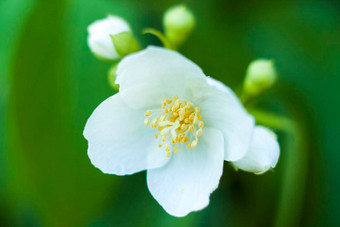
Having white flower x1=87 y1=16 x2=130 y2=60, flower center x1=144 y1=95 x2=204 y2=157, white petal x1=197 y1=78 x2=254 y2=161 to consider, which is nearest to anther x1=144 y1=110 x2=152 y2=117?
flower center x1=144 y1=95 x2=204 y2=157

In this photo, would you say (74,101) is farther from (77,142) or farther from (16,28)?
(16,28)

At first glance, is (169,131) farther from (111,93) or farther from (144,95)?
(111,93)

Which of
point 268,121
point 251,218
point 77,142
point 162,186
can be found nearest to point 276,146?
point 162,186

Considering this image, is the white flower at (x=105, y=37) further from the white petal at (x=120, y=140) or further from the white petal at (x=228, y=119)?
the white petal at (x=228, y=119)

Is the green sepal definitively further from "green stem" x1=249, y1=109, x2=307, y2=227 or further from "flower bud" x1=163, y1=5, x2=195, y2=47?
"green stem" x1=249, y1=109, x2=307, y2=227

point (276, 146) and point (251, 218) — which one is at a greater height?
point (276, 146)
